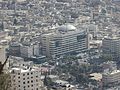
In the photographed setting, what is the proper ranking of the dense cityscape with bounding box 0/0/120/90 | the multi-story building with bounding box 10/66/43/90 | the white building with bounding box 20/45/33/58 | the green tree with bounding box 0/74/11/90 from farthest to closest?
1. the white building with bounding box 20/45/33/58
2. the dense cityscape with bounding box 0/0/120/90
3. the multi-story building with bounding box 10/66/43/90
4. the green tree with bounding box 0/74/11/90

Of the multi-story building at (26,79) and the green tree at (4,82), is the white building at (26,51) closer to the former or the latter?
the multi-story building at (26,79)

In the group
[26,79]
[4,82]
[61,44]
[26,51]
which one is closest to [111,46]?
[61,44]

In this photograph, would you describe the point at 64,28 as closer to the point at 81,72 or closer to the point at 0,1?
the point at 81,72

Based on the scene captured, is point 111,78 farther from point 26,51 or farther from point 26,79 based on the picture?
point 26,79

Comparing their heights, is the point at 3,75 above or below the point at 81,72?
above

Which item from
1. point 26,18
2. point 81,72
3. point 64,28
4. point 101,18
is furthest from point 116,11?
point 81,72

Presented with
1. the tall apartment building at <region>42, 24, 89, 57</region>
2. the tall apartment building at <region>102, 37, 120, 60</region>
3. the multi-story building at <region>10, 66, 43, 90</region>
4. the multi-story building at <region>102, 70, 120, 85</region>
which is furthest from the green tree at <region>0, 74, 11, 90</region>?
the tall apartment building at <region>102, 37, 120, 60</region>

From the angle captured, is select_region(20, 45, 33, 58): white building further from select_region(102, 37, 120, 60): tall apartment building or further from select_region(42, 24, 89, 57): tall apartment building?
select_region(102, 37, 120, 60): tall apartment building

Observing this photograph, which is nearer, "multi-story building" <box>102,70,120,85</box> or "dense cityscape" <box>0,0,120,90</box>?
"dense cityscape" <box>0,0,120,90</box>
